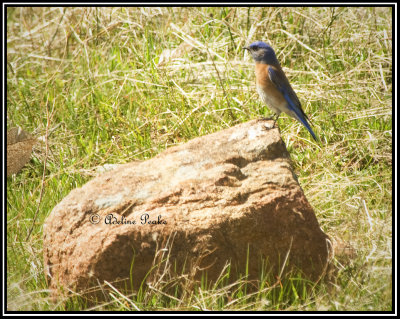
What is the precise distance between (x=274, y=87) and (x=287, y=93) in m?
0.11

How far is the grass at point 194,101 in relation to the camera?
361cm

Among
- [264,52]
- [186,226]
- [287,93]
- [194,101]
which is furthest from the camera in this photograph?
[194,101]

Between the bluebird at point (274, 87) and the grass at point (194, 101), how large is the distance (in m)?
0.47

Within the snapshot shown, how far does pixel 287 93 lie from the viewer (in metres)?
4.23

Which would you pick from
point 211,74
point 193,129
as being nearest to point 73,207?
point 193,129

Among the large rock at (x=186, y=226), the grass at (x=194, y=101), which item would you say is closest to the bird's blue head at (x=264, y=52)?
the grass at (x=194, y=101)

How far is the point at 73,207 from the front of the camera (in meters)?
3.03

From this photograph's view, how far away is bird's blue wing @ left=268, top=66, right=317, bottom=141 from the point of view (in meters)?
4.21

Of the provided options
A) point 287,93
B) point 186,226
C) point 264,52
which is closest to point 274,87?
point 287,93

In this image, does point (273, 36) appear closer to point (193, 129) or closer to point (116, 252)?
point (193, 129)

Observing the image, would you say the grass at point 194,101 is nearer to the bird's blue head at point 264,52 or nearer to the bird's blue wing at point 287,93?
the bird's blue wing at point 287,93

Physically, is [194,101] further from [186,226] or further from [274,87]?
[186,226]

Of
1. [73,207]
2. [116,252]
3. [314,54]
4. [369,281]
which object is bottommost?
[369,281]
